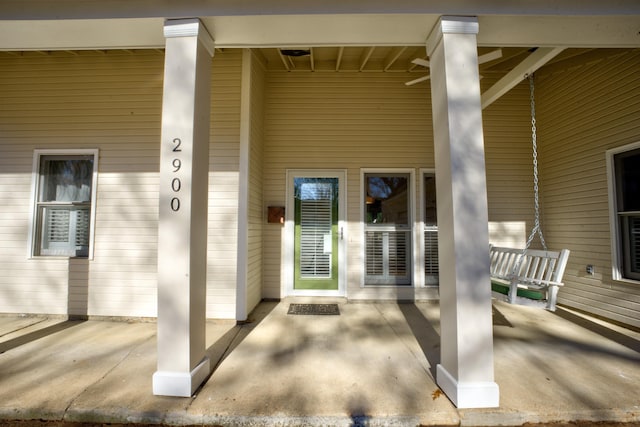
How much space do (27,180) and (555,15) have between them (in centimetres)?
603

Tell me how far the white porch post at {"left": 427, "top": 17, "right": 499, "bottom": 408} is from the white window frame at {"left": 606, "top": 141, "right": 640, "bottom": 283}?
9.32 feet

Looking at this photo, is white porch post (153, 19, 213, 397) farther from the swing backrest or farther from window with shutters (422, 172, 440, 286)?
window with shutters (422, 172, 440, 286)

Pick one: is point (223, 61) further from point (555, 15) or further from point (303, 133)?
point (555, 15)

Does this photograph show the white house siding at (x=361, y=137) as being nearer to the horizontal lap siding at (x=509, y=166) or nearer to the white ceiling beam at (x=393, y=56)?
the horizontal lap siding at (x=509, y=166)

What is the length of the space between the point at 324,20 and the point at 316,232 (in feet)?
9.99

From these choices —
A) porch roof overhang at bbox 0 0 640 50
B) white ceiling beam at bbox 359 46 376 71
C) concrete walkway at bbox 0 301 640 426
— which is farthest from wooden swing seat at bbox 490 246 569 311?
white ceiling beam at bbox 359 46 376 71

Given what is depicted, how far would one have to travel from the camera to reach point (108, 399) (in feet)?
6.83

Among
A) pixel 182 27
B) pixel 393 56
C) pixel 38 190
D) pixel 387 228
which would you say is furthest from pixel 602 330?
pixel 38 190

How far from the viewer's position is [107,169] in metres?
3.88

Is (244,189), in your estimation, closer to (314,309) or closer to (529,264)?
(314,309)

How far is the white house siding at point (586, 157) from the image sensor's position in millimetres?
3494

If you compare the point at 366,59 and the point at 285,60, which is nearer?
the point at 366,59

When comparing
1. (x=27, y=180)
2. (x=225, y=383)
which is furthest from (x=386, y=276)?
(x=27, y=180)

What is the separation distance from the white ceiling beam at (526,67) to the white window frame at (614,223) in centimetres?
154
